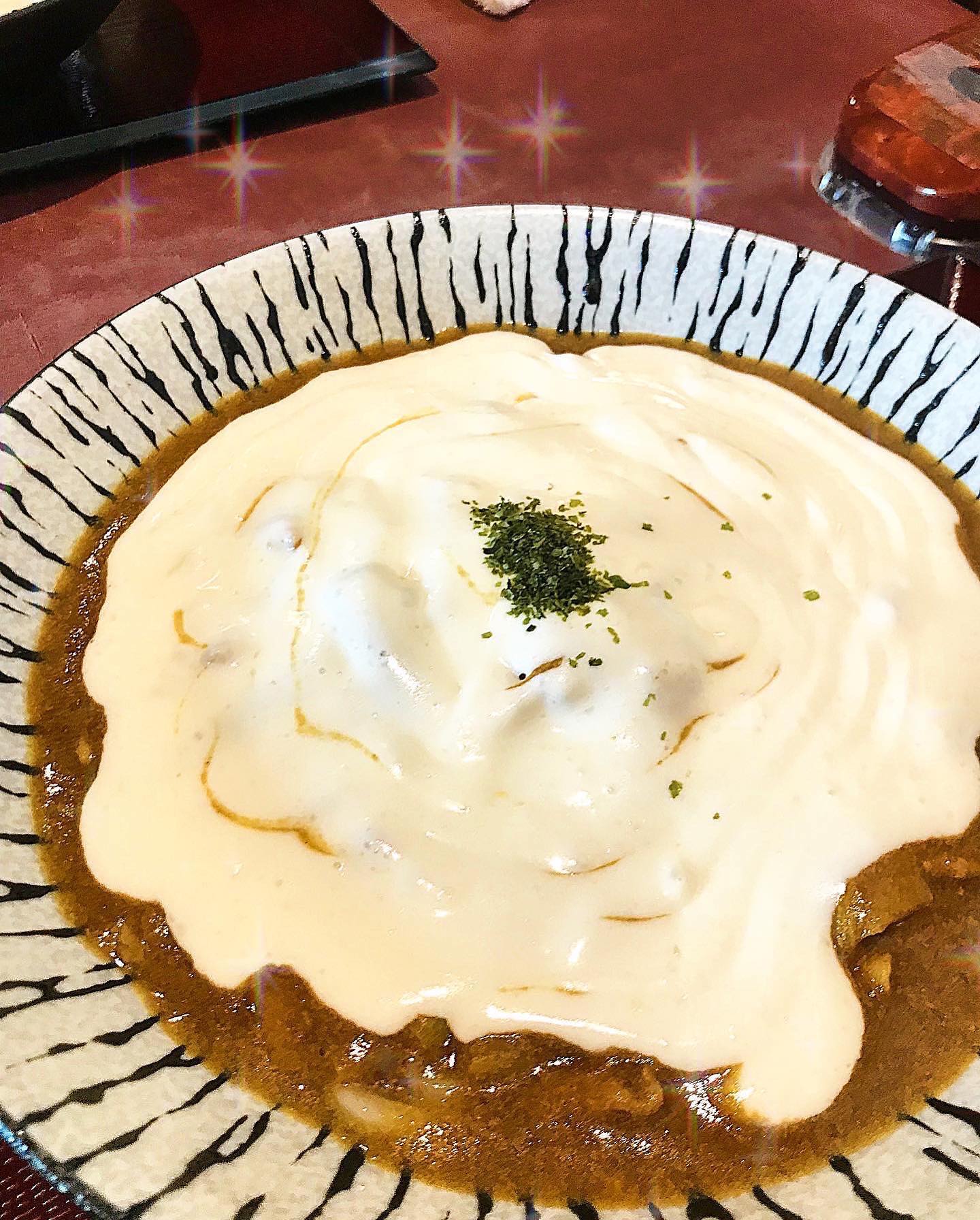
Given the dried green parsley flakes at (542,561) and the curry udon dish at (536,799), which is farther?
the dried green parsley flakes at (542,561)
